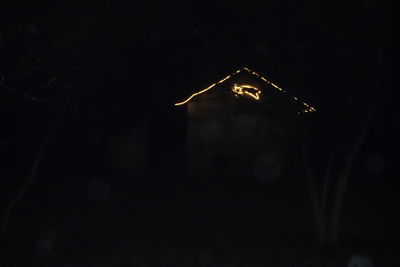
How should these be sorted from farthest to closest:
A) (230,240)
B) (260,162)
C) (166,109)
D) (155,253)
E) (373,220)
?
(166,109)
(260,162)
(373,220)
(230,240)
(155,253)

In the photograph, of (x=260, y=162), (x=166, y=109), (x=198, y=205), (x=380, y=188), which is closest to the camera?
(x=198, y=205)

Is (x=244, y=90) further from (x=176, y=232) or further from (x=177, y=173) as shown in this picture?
(x=177, y=173)

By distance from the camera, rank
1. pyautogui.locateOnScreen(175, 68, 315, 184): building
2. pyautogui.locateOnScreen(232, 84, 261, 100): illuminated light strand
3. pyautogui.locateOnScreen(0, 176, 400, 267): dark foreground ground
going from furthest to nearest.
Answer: pyautogui.locateOnScreen(175, 68, 315, 184): building < pyautogui.locateOnScreen(232, 84, 261, 100): illuminated light strand < pyautogui.locateOnScreen(0, 176, 400, 267): dark foreground ground

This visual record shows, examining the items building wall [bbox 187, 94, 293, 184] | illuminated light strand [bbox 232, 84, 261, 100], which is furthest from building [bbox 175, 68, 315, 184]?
illuminated light strand [bbox 232, 84, 261, 100]

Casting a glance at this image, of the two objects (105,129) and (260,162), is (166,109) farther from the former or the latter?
(260,162)

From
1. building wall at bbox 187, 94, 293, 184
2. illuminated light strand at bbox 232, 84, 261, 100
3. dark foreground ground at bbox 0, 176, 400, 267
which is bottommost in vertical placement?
dark foreground ground at bbox 0, 176, 400, 267

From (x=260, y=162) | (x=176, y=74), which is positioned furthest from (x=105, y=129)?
(x=260, y=162)

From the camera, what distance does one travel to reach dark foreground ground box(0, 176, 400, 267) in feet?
32.9

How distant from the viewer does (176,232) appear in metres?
12.2

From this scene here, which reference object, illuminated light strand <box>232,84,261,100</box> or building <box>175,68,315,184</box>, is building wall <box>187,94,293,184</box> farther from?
illuminated light strand <box>232,84,261,100</box>

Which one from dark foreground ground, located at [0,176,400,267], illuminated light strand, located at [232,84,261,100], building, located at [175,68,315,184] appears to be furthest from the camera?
building, located at [175,68,315,184]

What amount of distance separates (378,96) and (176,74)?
11573mm

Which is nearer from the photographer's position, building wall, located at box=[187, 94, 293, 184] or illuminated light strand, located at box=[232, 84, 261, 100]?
illuminated light strand, located at box=[232, 84, 261, 100]

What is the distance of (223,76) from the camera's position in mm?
14141
